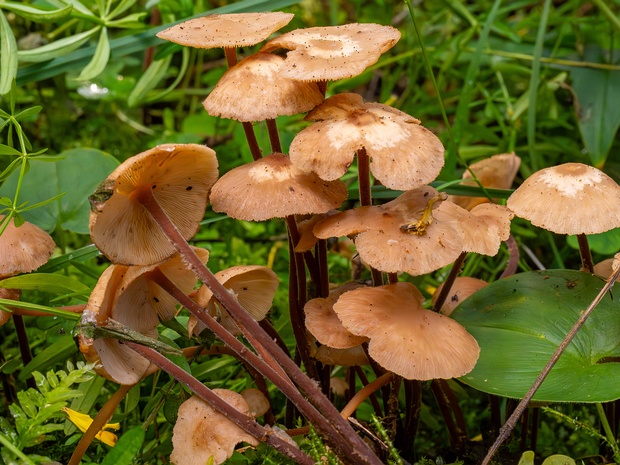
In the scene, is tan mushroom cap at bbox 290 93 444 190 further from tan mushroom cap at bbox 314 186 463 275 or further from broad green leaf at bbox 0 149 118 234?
broad green leaf at bbox 0 149 118 234

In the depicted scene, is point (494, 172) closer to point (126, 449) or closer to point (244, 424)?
point (244, 424)

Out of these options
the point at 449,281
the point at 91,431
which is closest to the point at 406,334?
the point at 449,281

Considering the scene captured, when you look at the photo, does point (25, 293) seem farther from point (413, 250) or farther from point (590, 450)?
point (590, 450)

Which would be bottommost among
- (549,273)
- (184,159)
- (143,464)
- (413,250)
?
(143,464)

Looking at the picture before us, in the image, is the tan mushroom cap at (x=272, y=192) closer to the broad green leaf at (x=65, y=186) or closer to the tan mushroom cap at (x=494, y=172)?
the tan mushroom cap at (x=494, y=172)

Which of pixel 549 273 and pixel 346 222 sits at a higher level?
pixel 346 222

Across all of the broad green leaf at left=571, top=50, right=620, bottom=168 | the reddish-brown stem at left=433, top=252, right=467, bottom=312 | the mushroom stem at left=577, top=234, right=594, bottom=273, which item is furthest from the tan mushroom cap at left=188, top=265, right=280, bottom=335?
the broad green leaf at left=571, top=50, right=620, bottom=168

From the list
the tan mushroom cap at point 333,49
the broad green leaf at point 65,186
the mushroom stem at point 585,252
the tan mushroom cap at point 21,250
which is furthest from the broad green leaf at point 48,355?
the mushroom stem at point 585,252

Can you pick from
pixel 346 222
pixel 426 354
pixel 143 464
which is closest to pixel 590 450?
pixel 426 354
